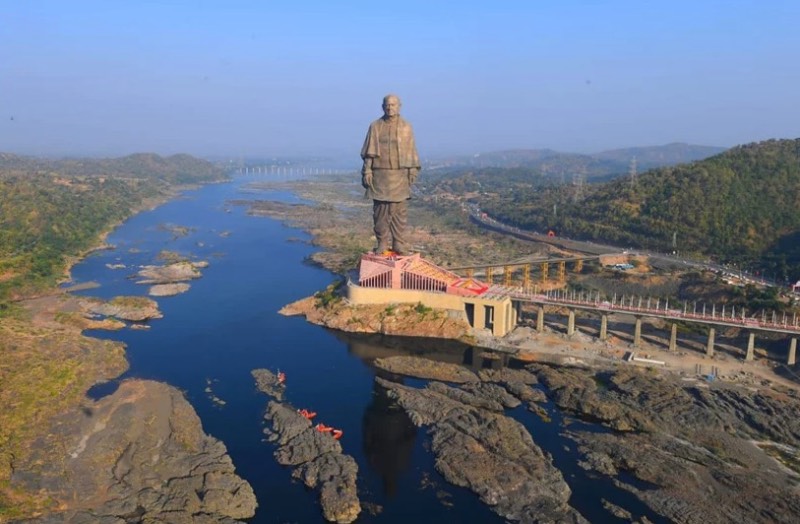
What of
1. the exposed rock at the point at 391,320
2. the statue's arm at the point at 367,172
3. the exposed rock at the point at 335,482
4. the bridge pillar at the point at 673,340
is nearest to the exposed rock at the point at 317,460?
the exposed rock at the point at 335,482

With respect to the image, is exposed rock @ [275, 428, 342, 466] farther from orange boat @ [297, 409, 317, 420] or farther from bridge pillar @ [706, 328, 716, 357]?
bridge pillar @ [706, 328, 716, 357]

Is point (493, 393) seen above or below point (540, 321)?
below

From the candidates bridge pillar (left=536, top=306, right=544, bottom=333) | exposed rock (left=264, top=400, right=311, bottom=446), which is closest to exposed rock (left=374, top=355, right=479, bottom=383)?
exposed rock (left=264, top=400, right=311, bottom=446)

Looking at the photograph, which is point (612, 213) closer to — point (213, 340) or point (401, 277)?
point (401, 277)

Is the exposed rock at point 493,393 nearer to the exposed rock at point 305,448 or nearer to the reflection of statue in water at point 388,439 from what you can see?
the reflection of statue in water at point 388,439

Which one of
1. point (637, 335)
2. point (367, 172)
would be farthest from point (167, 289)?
point (637, 335)

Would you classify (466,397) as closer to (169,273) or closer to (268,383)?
(268,383)

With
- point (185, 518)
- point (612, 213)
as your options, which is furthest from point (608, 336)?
point (612, 213)
